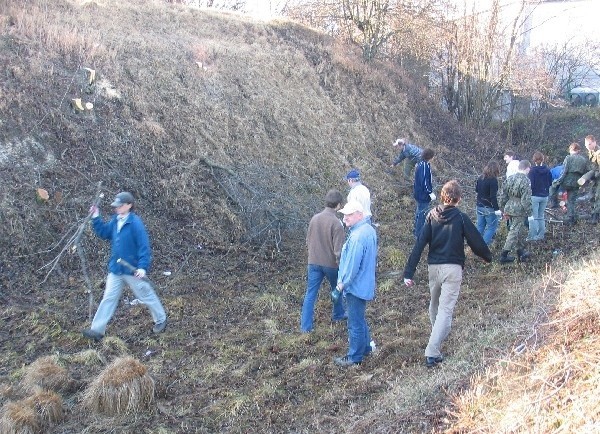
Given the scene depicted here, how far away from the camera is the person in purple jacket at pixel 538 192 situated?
10.4 m

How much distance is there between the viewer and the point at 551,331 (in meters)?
5.37

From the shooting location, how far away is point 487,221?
970cm

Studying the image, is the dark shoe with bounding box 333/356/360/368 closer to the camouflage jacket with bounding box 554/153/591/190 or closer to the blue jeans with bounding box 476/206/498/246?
the blue jeans with bounding box 476/206/498/246

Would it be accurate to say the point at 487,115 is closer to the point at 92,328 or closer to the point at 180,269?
the point at 180,269

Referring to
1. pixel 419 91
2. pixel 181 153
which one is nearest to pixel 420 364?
pixel 181 153

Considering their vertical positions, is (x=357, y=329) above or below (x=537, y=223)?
below

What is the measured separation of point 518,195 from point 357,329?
171 inches

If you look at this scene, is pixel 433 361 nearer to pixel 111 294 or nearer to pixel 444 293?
pixel 444 293

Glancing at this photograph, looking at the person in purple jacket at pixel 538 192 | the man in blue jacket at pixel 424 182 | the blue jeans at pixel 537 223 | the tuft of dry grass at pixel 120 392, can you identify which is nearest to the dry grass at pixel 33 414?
the tuft of dry grass at pixel 120 392

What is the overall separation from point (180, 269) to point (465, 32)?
16.3 m

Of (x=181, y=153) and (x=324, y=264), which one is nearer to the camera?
(x=324, y=264)

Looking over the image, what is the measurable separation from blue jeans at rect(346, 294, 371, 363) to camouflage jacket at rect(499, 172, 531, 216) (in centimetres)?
410

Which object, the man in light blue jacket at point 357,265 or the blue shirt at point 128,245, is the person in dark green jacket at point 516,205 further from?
the blue shirt at point 128,245

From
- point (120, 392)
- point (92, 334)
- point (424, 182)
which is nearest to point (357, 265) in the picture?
point (120, 392)
